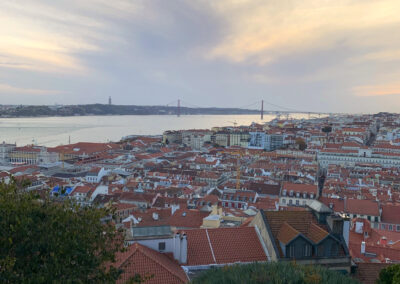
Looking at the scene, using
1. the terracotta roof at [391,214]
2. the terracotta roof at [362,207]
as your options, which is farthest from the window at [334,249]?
the terracotta roof at [391,214]

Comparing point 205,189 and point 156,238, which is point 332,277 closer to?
point 156,238

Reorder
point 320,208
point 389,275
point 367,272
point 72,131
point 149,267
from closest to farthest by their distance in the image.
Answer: point 389,275 → point 149,267 → point 367,272 → point 320,208 → point 72,131

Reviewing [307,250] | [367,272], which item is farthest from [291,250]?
[367,272]

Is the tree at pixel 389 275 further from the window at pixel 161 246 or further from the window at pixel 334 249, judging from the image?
the window at pixel 161 246

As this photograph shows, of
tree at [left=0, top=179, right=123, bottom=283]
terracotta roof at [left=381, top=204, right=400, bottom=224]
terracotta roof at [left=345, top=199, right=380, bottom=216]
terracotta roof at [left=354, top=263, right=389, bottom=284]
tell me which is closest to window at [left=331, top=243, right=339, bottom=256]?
terracotta roof at [left=354, top=263, right=389, bottom=284]

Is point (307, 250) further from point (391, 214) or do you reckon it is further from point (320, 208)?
point (391, 214)
